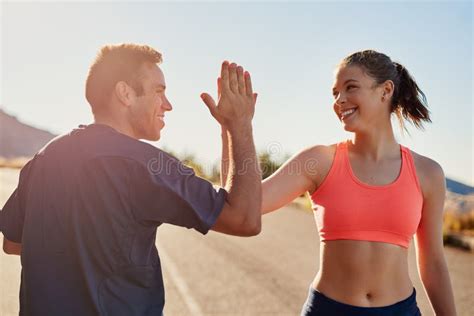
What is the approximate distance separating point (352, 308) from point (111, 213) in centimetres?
131

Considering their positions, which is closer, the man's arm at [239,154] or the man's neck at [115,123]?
the man's arm at [239,154]

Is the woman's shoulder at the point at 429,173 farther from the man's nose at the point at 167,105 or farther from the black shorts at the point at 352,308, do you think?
the man's nose at the point at 167,105

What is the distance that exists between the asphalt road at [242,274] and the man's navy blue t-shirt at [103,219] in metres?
4.33

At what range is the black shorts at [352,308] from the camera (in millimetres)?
2887

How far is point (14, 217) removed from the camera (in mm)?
2764

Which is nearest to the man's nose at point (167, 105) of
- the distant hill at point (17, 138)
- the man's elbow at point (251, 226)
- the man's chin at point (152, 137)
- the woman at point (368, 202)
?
the man's chin at point (152, 137)

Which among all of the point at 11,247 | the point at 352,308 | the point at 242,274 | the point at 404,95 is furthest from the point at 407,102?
the point at 242,274

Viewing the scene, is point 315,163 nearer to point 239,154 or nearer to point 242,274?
point 239,154

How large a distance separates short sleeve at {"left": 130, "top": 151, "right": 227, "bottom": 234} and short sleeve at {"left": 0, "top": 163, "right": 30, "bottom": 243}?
0.73 meters

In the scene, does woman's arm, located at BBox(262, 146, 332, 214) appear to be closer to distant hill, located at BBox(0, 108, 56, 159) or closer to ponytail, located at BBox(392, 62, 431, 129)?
ponytail, located at BBox(392, 62, 431, 129)

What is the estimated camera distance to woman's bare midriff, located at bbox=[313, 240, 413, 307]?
2928 mm

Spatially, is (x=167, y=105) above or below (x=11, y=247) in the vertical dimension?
above

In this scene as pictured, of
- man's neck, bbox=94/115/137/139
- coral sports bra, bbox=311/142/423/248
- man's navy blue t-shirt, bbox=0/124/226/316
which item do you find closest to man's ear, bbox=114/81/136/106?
man's neck, bbox=94/115/137/139

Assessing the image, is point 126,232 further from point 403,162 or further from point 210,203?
point 403,162
